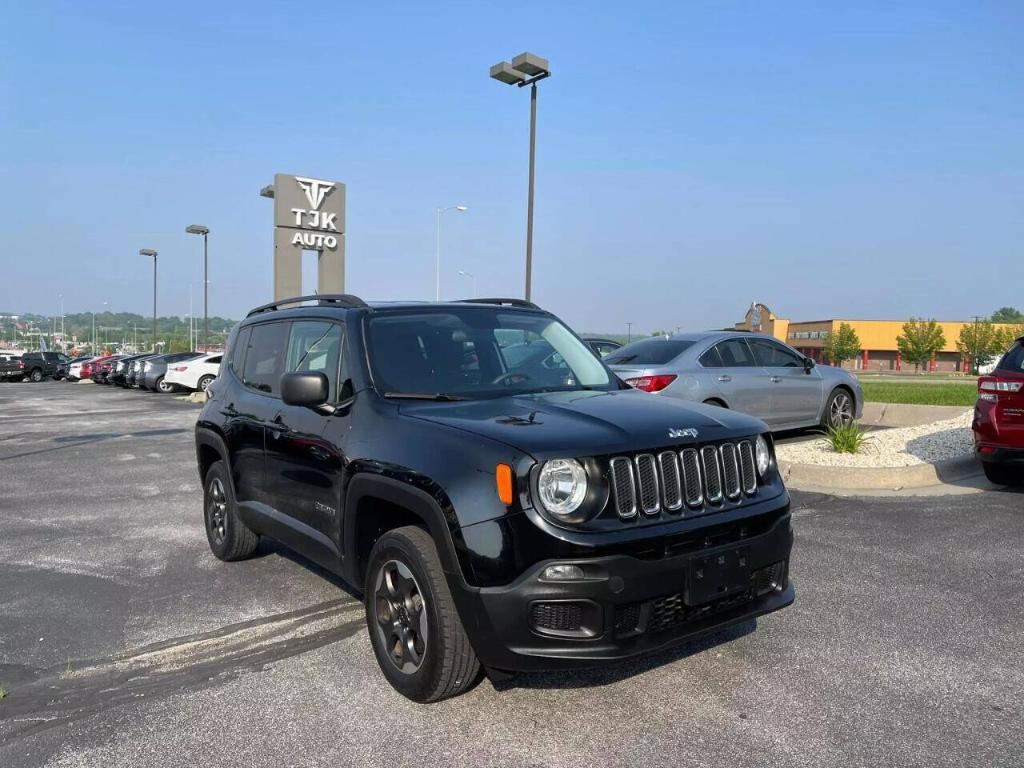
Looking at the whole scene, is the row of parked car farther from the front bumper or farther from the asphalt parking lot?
the front bumper

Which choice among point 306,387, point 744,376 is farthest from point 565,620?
point 744,376

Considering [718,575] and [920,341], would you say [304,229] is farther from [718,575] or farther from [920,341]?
[920,341]

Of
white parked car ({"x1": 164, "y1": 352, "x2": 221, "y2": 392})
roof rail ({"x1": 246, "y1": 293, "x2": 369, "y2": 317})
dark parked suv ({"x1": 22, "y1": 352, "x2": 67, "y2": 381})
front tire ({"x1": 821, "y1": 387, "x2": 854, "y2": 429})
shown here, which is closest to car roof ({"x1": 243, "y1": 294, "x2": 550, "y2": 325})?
roof rail ({"x1": 246, "y1": 293, "x2": 369, "y2": 317})

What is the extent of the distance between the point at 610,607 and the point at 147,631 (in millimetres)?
2909

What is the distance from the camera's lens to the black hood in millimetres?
3270

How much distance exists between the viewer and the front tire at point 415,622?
10.9 ft

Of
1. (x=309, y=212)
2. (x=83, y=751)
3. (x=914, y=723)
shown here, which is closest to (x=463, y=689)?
(x=83, y=751)

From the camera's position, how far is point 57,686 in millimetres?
3855

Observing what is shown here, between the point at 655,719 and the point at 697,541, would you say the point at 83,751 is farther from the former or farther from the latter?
the point at 697,541

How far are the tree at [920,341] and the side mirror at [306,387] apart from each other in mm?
99160

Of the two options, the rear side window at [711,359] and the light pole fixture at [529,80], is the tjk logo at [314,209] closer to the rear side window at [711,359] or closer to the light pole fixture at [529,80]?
the light pole fixture at [529,80]

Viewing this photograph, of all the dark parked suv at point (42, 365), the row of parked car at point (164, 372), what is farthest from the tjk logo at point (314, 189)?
the dark parked suv at point (42, 365)

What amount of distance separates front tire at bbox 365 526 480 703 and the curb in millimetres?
5732

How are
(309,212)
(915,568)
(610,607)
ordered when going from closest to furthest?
1. (610,607)
2. (915,568)
3. (309,212)
